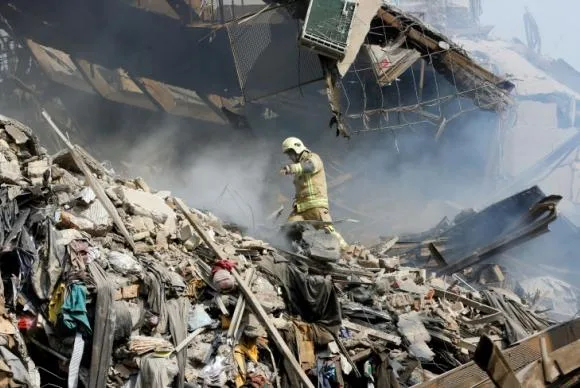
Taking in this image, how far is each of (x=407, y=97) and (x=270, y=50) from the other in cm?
360

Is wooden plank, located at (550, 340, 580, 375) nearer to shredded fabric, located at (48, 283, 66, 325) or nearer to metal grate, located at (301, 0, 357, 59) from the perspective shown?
shredded fabric, located at (48, 283, 66, 325)

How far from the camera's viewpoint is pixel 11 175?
5586mm

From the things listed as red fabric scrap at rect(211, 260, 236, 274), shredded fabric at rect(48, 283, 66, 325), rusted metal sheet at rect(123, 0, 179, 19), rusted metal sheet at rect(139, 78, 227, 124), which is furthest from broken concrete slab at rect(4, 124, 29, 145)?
rusted metal sheet at rect(139, 78, 227, 124)

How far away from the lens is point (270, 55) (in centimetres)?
1316

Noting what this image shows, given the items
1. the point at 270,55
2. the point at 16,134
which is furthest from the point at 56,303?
the point at 270,55

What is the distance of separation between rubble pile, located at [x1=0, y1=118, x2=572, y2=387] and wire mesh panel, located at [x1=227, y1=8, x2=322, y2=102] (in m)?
6.00

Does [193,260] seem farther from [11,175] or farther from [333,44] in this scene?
[333,44]

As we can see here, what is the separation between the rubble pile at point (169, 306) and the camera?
473cm

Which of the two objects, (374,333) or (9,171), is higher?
(9,171)

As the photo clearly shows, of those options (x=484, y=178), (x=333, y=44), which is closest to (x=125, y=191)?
(x=333, y=44)

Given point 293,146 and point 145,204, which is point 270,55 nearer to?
point 293,146

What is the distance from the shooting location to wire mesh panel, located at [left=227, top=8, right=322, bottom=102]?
1270 cm

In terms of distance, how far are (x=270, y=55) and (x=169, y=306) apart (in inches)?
350

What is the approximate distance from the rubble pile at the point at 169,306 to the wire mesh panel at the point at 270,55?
19.7ft
